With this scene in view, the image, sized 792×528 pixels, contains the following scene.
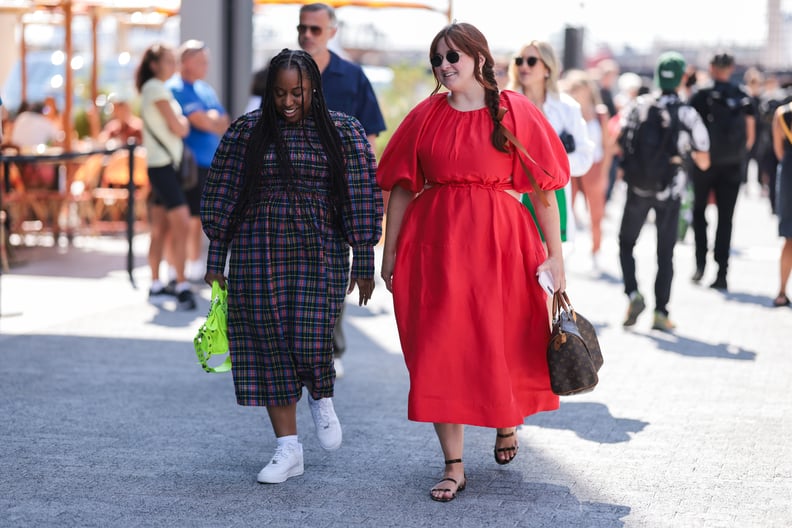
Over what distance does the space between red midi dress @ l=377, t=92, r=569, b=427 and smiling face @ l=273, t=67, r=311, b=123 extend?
0.40 m

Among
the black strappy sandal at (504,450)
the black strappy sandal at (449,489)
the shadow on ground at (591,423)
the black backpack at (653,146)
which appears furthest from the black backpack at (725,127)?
the black strappy sandal at (449,489)

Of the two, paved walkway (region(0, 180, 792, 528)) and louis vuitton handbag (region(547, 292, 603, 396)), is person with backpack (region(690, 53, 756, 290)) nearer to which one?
paved walkway (region(0, 180, 792, 528))

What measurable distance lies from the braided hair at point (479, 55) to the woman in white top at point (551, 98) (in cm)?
236

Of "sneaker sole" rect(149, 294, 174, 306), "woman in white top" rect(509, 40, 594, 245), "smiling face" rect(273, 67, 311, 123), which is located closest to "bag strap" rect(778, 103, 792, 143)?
"woman in white top" rect(509, 40, 594, 245)

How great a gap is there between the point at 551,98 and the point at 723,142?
4353 millimetres

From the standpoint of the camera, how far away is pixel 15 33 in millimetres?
20219

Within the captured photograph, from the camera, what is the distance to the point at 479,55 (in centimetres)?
512

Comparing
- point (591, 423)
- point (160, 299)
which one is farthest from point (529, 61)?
point (160, 299)

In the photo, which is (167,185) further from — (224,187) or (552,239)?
(552,239)

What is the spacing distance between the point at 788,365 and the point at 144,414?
4013mm

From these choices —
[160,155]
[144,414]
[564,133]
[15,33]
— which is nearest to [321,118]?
[144,414]

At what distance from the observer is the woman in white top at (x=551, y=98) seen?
24.6 feet

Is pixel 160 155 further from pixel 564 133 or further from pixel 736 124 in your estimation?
pixel 736 124

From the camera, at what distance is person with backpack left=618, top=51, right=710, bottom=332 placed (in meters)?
9.09
